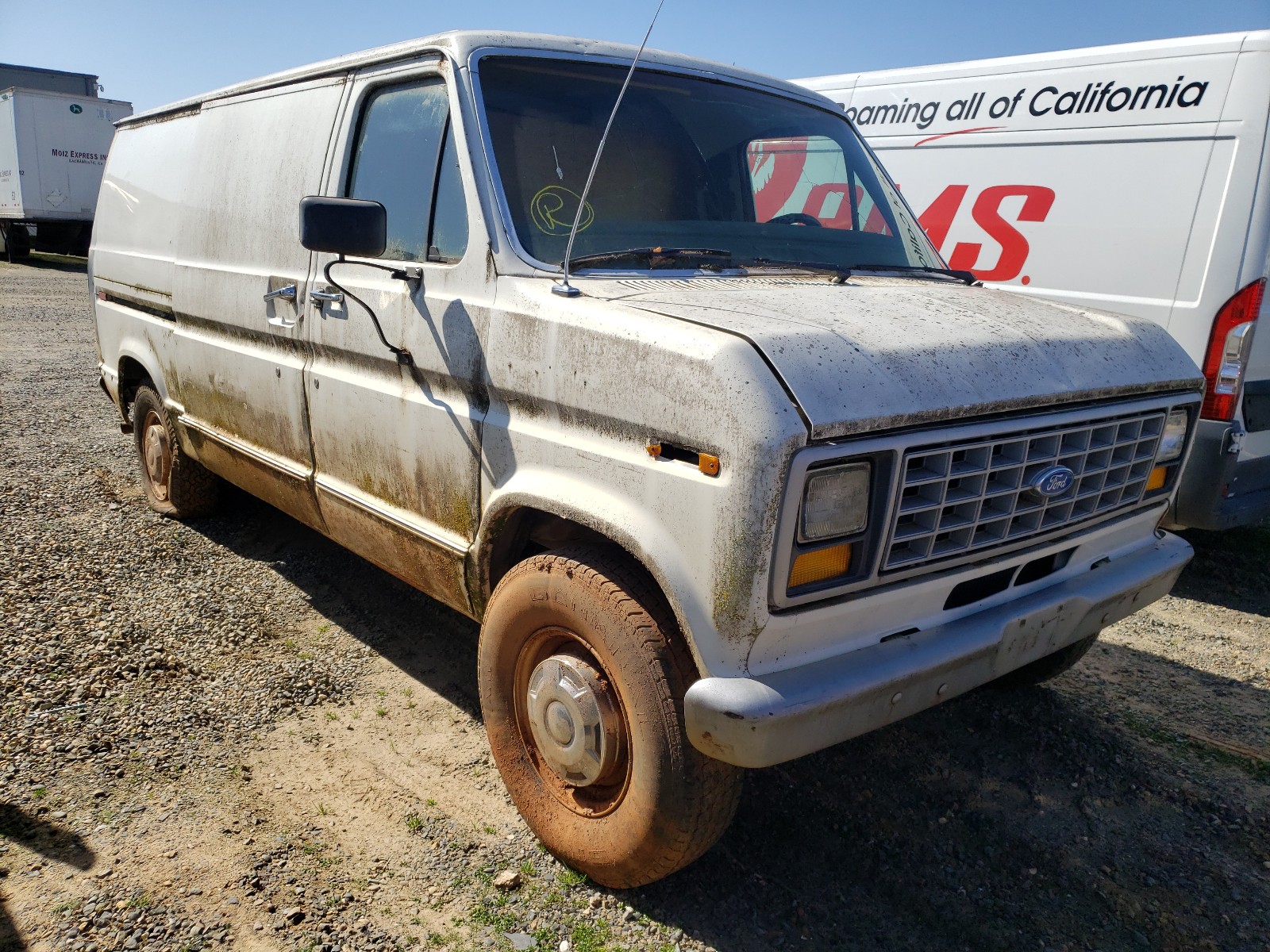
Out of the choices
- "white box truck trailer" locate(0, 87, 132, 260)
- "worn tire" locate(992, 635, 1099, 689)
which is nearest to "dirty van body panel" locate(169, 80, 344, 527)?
"worn tire" locate(992, 635, 1099, 689)

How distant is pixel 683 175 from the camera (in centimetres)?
324

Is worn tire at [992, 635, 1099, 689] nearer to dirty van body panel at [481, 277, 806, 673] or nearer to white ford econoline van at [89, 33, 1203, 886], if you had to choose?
white ford econoline van at [89, 33, 1203, 886]

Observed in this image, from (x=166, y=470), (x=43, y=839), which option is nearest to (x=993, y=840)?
(x=43, y=839)

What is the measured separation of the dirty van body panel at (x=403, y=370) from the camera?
2.85 meters

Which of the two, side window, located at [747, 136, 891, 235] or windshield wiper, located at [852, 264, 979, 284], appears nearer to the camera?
windshield wiper, located at [852, 264, 979, 284]

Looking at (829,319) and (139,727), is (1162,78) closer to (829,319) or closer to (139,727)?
(829,319)

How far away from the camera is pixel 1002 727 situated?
350 cm

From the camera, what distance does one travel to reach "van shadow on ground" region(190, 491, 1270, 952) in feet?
8.25

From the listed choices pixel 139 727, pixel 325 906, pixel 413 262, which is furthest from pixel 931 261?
pixel 139 727

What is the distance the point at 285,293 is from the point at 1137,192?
177 inches

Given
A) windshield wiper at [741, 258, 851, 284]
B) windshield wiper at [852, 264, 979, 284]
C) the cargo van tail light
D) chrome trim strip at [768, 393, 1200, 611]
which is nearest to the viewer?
chrome trim strip at [768, 393, 1200, 611]

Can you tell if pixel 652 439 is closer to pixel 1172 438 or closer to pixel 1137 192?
pixel 1172 438

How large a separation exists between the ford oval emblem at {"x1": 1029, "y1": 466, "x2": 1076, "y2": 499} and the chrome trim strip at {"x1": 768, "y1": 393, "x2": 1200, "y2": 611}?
0.12 meters

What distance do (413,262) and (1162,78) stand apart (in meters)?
4.34
